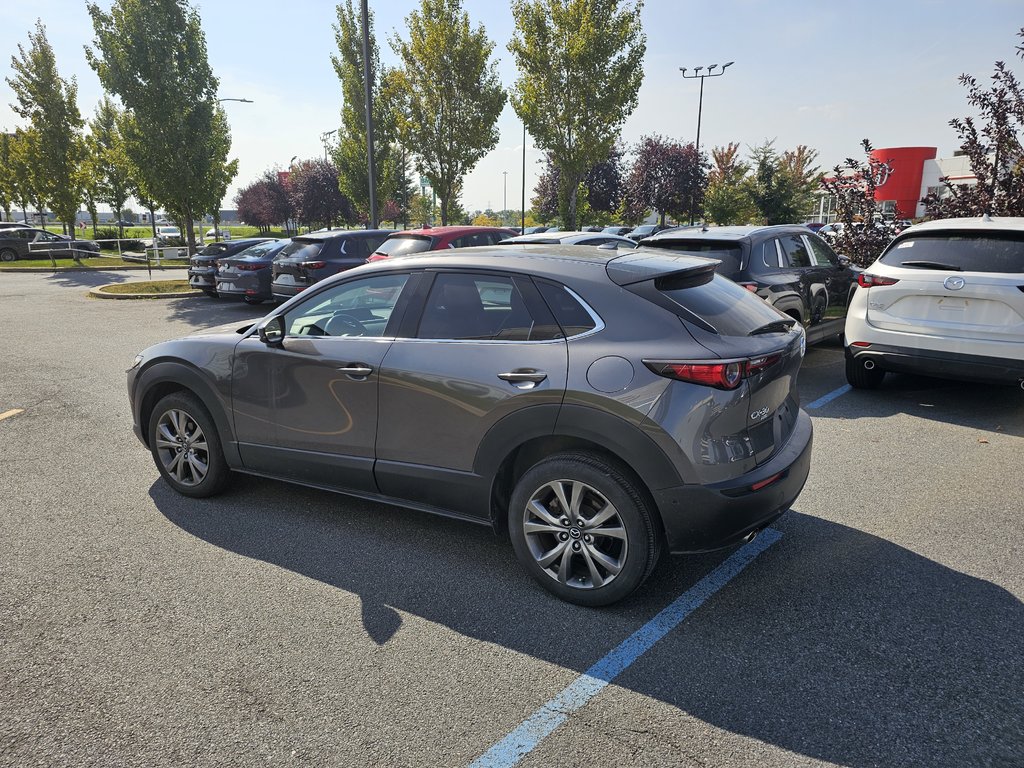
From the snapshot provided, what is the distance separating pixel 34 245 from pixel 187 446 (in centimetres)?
2896

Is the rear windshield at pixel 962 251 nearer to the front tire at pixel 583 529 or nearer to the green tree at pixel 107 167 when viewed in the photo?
the front tire at pixel 583 529

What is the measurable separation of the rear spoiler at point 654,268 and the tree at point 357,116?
2275 centimetres

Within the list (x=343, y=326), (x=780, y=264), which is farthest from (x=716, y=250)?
(x=343, y=326)

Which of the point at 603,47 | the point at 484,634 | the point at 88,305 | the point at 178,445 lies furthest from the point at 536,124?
the point at 484,634

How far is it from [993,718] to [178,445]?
451 cm

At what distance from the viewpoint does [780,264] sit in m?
7.52

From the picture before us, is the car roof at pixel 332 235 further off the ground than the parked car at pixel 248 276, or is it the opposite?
the car roof at pixel 332 235

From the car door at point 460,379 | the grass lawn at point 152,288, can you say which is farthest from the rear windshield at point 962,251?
the grass lawn at point 152,288

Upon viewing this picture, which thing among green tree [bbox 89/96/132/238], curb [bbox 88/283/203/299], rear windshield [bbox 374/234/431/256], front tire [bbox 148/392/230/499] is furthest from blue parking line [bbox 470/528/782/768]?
green tree [bbox 89/96/132/238]

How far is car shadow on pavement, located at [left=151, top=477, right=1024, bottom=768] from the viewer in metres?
2.48

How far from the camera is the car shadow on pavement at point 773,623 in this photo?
2.48 meters

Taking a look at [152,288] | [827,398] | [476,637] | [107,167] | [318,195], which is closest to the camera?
[476,637]

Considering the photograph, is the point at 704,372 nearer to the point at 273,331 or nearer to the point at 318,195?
the point at 273,331

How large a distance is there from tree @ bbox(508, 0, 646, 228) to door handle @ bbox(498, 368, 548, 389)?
2031 centimetres
